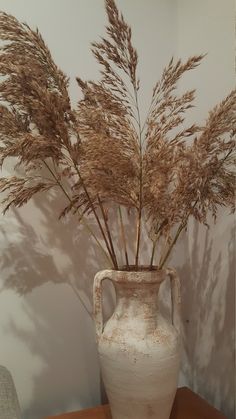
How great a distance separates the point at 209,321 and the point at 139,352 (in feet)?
1.57

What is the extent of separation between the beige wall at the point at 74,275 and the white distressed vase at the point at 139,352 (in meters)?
0.34

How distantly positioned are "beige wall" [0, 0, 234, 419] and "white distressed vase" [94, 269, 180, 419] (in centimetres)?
34

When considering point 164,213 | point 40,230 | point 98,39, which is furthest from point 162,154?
point 98,39

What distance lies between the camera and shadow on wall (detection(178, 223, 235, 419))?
3.75 feet

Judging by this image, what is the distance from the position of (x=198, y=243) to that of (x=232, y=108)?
605 mm

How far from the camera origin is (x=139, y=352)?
856 millimetres

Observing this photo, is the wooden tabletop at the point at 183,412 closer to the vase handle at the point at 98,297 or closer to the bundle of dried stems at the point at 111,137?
the vase handle at the point at 98,297

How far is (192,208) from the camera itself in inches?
35.3

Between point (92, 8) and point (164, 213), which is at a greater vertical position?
point (92, 8)

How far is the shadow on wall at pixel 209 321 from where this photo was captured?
114cm

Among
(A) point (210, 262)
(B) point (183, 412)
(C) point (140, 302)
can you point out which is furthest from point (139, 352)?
(A) point (210, 262)

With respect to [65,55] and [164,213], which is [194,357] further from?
[65,55]

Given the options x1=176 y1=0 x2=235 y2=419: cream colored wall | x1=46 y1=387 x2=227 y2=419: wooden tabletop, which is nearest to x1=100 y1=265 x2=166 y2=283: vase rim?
x1=176 y1=0 x2=235 y2=419: cream colored wall

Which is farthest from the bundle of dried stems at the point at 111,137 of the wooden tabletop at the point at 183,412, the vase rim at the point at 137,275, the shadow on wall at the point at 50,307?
the wooden tabletop at the point at 183,412
